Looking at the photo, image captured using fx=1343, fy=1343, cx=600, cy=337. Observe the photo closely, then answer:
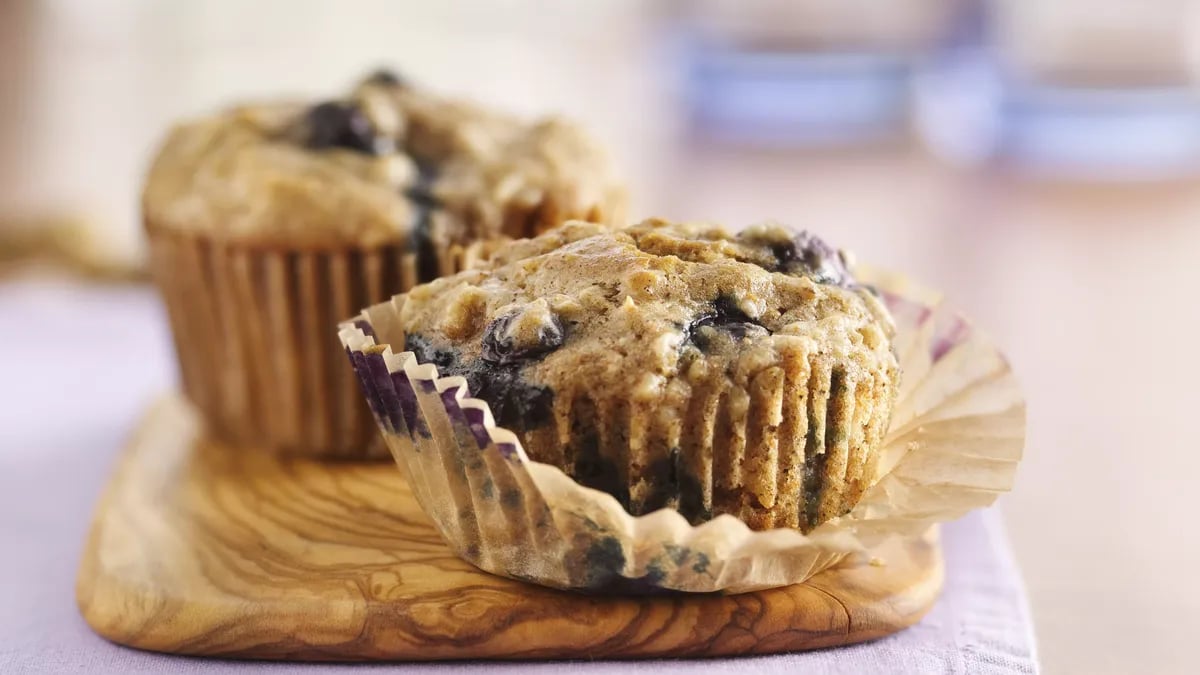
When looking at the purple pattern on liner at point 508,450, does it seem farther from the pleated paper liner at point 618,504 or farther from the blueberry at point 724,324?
the blueberry at point 724,324

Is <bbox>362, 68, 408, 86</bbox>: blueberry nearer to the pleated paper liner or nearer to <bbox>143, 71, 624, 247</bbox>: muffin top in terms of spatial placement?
<bbox>143, 71, 624, 247</bbox>: muffin top

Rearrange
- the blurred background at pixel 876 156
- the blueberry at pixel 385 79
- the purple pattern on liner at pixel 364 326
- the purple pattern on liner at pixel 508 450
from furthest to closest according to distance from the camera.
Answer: the blueberry at pixel 385 79, the blurred background at pixel 876 156, the purple pattern on liner at pixel 364 326, the purple pattern on liner at pixel 508 450

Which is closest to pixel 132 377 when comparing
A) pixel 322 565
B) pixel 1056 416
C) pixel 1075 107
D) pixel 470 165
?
pixel 470 165

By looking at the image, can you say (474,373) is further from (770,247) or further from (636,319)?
(770,247)

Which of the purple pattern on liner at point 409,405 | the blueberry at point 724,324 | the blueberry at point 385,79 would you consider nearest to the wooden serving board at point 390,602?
the purple pattern on liner at point 409,405

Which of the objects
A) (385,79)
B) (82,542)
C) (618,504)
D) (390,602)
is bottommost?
(82,542)

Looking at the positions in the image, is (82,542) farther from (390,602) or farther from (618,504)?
(618,504)

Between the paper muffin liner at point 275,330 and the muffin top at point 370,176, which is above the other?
the muffin top at point 370,176

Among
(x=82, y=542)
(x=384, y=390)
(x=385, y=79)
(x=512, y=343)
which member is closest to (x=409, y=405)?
(x=384, y=390)
